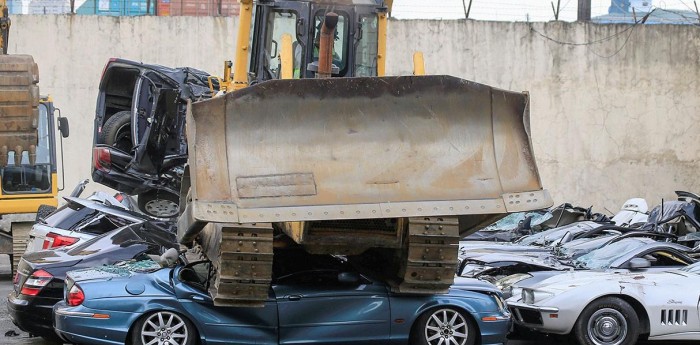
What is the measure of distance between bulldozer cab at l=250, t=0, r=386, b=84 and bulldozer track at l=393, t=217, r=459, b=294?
2960 millimetres

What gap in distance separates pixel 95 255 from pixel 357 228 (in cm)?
→ 348

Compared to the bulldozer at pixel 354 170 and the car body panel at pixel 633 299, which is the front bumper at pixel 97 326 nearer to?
the bulldozer at pixel 354 170

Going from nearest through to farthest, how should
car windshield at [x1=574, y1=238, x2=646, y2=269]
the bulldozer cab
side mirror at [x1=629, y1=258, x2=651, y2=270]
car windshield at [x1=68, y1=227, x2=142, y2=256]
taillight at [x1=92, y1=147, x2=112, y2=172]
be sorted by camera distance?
1. car windshield at [x1=68, y1=227, x2=142, y2=256]
2. the bulldozer cab
3. side mirror at [x1=629, y1=258, x2=651, y2=270]
4. car windshield at [x1=574, y1=238, x2=646, y2=269]
5. taillight at [x1=92, y1=147, x2=112, y2=172]

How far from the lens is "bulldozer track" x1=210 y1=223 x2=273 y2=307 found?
30.0 ft

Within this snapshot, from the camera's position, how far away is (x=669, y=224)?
707 inches

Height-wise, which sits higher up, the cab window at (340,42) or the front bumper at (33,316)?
the cab window at (340,42)

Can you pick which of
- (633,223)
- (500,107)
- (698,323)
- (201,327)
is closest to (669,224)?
(633,223)

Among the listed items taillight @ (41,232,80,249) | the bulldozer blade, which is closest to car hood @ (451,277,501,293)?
the bulldozer blade

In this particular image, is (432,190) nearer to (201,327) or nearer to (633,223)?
(201,327)

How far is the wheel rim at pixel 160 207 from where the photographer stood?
16.7 meters

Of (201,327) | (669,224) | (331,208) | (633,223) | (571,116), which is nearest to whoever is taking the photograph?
(331,208)

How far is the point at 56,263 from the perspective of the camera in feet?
37.0

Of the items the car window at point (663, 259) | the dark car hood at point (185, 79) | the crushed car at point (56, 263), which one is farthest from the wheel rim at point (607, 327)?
the dark car hood at point (185, 79)

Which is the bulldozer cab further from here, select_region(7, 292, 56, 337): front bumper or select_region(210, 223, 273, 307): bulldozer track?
select_region(7, 292, 56, 337): front bumper
